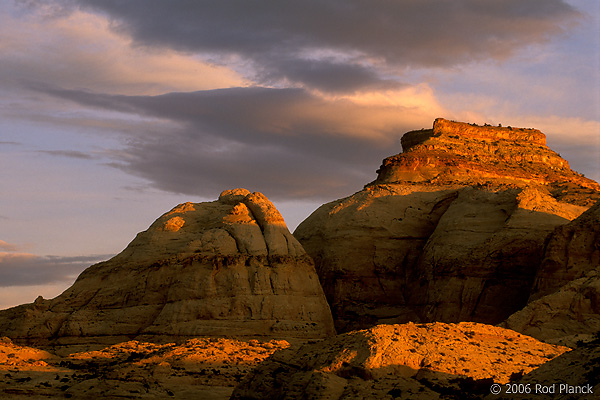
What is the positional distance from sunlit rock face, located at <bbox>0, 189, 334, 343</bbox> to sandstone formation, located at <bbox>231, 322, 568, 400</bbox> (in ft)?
56.4

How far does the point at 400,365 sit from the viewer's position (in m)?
22.0

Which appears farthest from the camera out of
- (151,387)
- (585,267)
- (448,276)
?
(448,276)

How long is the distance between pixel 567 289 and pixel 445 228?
1262cm

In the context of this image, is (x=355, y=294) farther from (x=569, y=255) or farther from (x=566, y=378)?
(x=566, y=378)

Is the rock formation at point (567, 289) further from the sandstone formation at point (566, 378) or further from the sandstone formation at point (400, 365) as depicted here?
the sandstone formation at point (566, 378)

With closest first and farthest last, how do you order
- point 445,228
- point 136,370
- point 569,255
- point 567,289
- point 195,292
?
point 136,370
point 567,289
point 569,255
point 195,292
point 445,228

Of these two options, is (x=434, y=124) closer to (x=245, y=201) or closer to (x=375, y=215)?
(x=375, y=215)

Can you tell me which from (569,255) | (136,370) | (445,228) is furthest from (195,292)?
(569,255)

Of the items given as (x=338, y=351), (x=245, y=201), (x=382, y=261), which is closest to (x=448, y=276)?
(x=382, y=261)

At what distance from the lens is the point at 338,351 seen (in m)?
23.2

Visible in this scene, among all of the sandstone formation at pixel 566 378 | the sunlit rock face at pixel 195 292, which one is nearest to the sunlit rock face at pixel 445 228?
the sunlit rock face at pixel 195 292

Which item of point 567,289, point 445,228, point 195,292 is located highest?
point 445,228

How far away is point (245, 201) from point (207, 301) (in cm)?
847

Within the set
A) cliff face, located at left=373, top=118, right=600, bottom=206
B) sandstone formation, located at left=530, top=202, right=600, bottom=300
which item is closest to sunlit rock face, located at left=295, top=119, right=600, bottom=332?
cliff face, located at left=373, top=118, right=600, bottom=206
